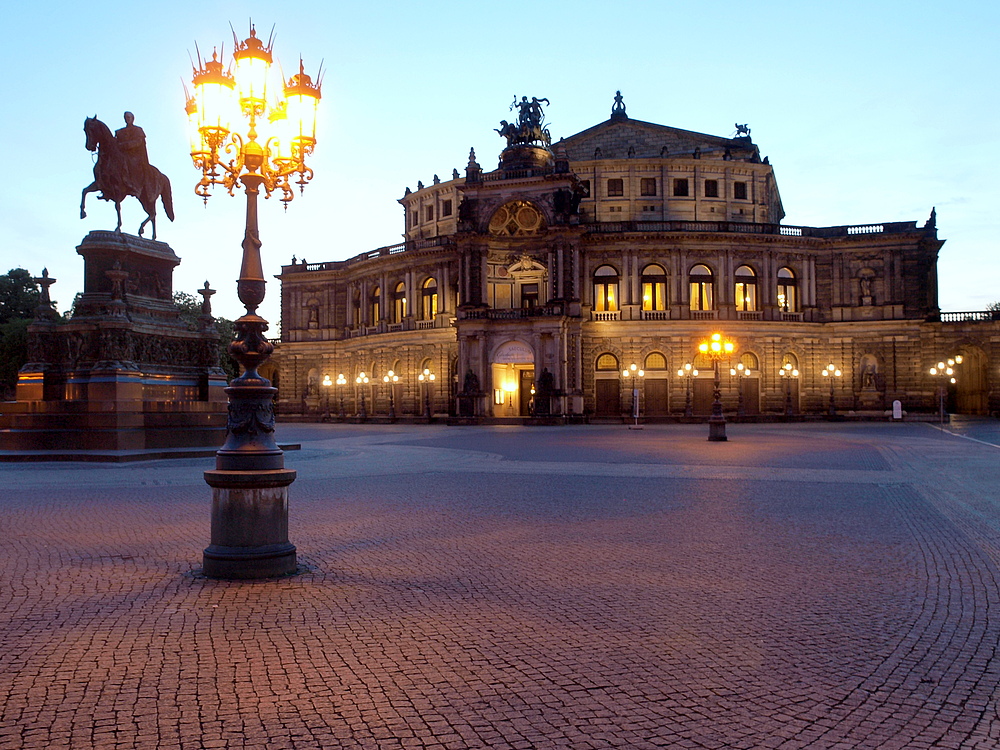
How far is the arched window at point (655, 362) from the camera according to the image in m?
60.6

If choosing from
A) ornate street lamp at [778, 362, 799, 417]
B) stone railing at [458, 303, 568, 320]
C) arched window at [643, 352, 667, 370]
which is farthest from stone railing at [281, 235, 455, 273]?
ornate street lamp at [778, 362, 799, 417]

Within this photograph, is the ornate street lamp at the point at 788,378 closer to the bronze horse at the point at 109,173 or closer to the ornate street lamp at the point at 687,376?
the ornate street lamp at the point at 687,376

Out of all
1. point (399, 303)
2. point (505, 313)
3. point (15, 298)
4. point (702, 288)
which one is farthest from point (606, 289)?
point (15, 298)

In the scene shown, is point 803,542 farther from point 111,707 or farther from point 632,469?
point 632,469

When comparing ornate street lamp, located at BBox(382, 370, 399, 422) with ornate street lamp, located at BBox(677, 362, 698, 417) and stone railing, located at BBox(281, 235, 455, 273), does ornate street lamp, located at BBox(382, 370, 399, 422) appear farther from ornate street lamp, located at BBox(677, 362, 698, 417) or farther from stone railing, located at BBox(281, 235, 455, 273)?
ornate street lamp, located at BBox(677, 362, 698, 417)

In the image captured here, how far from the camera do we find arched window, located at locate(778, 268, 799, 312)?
2474 inches

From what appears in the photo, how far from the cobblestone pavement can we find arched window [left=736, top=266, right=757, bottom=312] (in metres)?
50.4

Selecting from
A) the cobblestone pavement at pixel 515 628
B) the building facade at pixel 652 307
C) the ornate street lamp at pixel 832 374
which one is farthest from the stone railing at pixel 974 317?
the cobblestone pavement at pixel 515 628

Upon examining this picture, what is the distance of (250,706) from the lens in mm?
4648

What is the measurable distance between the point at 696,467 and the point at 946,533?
1011cm

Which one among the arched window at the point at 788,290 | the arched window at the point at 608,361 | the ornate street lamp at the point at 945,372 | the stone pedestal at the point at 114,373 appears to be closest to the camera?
the stone pedestal at the point at 114,373

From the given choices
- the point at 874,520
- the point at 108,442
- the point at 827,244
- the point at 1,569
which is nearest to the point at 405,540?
the point at 1,569

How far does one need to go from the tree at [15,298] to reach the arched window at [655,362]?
193ft

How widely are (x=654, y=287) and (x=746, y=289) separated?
291 inches
